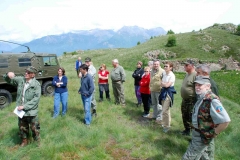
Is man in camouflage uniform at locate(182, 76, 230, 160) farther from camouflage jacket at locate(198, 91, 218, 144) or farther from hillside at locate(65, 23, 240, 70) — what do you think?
hillside at locate(65, 23, 240, 70)

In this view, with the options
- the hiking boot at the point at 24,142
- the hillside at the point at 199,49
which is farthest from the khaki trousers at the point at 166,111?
the hillside at the point at 199,49

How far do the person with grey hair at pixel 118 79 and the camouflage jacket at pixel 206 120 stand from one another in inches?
213

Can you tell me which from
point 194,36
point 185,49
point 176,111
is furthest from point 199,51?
point 176,111

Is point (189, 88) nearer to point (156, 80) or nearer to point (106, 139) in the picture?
point (156, 80)

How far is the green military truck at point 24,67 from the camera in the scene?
8.67 meters

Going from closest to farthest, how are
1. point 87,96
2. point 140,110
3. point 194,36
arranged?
1. point 87,96
2. point 140,110
3. point 194,36

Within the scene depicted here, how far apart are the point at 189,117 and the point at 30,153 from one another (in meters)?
4.09

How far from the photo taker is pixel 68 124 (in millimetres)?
6301

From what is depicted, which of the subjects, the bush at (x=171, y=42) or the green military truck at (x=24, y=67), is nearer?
the green military truck at (x=24, y=67)

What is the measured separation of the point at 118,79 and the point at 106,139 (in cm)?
335

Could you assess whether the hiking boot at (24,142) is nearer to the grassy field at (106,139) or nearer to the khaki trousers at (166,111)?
the grassy field at (106,139)

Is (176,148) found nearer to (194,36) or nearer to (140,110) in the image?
(140,110)

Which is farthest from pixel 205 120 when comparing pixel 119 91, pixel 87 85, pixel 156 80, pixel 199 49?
pixel 199 49

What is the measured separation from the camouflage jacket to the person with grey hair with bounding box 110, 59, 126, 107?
17.7 ft
